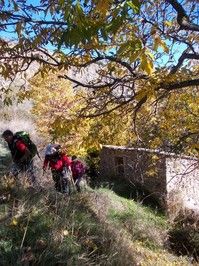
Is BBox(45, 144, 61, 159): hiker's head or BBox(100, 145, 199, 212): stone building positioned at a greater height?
BBox(45, 144, 61, 159): hiker's head

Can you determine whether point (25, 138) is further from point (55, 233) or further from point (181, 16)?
point (181, 16)

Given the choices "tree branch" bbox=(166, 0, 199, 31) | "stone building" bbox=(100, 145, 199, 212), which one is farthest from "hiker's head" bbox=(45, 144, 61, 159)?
"tree branch" bbox=(166, 0, 199, 31)

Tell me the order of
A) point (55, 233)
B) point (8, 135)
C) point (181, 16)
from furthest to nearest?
point (8, 135) → point (55, 233) → point (181, 16)

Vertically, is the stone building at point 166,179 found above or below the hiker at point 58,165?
below

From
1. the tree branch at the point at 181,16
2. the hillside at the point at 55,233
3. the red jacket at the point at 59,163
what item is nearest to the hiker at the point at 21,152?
the red jacket at the point at 59,163

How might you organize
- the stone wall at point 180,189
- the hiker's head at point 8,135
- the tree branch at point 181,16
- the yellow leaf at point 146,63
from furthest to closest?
1. the stone wall at point 180,189
2. the hiker's head at point 8,135
3. the tree branch at point 181,16
4. the yellow leaf at point 146,63

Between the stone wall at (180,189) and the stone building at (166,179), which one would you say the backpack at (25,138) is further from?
the stone wall at (180,189)

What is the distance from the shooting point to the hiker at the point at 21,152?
880 centimetres

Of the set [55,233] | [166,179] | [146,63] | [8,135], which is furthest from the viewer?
[166,179]

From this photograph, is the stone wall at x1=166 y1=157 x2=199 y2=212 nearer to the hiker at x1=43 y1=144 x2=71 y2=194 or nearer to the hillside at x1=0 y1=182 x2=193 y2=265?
the hiker at x1=43 y1=144 x2=71 y2=194

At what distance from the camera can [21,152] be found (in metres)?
8.83

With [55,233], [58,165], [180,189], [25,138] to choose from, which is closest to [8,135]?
[25,138]

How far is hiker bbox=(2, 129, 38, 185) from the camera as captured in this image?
28.9 feet

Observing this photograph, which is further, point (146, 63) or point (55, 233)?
point (55, 233)
